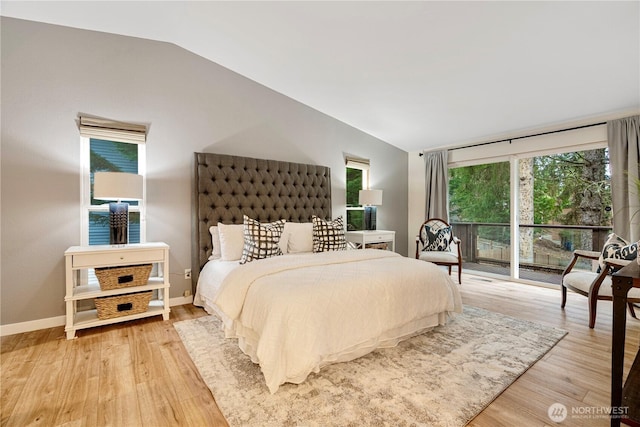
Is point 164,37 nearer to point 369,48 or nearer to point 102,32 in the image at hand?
point 102,32

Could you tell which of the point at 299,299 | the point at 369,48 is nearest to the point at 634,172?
the point at 369,48

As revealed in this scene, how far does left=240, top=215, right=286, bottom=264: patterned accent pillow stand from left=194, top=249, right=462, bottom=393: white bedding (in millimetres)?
370

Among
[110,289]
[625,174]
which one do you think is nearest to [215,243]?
[110,289]

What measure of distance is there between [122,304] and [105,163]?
1.37m

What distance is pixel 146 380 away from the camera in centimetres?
177

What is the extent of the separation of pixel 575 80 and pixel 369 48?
202 cm

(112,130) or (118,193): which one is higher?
(112,130)

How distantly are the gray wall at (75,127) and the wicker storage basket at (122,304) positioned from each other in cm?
46

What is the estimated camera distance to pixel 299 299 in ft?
5.57

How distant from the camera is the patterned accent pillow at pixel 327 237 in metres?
3.28

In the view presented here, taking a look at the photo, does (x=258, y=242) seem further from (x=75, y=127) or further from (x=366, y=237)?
(x=75, y=127)

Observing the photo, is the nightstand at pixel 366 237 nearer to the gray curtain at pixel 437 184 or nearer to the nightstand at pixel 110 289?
the gray curtain at pixel 437 184

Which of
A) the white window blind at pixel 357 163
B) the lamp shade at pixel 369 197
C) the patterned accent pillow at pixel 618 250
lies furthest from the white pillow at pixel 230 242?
the patterned accent pillow at pixel 618 250

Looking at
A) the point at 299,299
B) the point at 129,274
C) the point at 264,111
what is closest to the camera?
the point at 299,299
